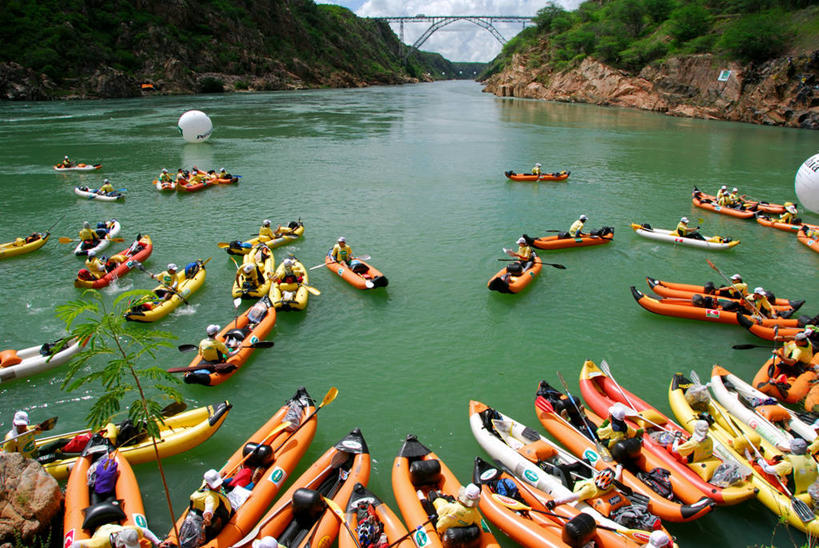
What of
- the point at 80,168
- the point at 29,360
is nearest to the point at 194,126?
the point at 80,168

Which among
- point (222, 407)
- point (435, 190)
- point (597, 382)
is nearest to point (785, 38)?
point (435, 190)

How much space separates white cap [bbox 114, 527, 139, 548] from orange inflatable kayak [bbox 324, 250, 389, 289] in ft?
36.4

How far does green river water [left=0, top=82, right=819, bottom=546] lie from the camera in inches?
461

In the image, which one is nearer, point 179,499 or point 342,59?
point 179,499

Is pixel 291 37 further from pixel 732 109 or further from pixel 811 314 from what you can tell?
pixel 811 314

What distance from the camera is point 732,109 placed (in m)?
64.2

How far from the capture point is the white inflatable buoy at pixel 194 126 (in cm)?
4306

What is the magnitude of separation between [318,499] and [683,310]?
13220 millimetres

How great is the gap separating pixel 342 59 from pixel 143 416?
150m

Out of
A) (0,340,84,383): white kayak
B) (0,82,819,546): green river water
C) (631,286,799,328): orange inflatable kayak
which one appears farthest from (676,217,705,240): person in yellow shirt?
(0,340,84,383): white kayak

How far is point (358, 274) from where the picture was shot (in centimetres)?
1783

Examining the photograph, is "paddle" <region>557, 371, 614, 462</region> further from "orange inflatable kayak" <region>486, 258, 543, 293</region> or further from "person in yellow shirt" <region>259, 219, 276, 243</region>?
"person in yellow shirt" <region>259, 219, 276, 243</region>

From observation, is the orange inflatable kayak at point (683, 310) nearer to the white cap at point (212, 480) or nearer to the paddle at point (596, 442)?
the paddle at point (596, 442)

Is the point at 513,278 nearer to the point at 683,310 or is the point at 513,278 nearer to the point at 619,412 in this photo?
the point at 683,310
